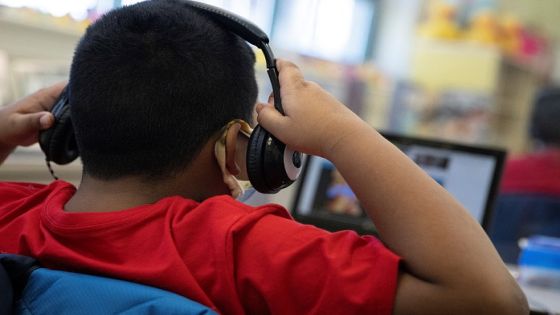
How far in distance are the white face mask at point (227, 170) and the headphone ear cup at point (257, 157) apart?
4cm

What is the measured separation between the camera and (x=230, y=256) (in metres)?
0.65

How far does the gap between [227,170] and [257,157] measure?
0.20 feet

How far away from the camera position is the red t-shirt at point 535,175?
236cm

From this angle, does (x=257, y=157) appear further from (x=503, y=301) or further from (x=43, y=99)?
(x=43, y=99)

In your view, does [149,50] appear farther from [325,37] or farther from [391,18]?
[391,18]

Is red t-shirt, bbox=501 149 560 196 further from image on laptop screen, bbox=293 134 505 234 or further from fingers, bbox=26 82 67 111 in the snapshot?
fingers, bbox=26 82 67 111

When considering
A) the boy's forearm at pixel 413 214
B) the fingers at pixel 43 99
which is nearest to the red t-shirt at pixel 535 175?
the fingers at pixel 43 99

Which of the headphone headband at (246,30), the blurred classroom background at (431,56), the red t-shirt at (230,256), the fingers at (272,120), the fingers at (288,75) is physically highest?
the headphone headband at (246,30)

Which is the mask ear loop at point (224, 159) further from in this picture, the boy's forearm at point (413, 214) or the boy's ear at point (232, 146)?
the boy's forearm at point (413, 214)

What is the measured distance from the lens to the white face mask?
0.75m

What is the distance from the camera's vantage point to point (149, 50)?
0.72 meters

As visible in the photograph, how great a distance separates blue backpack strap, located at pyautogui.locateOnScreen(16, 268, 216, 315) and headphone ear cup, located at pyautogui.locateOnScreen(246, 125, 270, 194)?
0.48ft

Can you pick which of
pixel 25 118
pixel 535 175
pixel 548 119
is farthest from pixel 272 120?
pixel 548 119

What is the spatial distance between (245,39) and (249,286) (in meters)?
0.27
